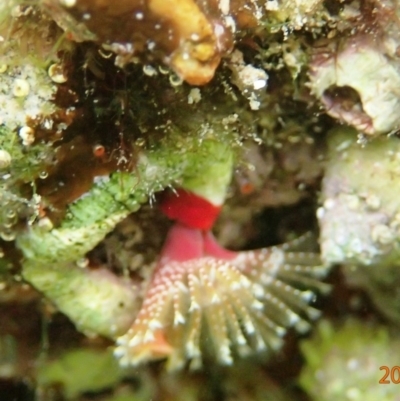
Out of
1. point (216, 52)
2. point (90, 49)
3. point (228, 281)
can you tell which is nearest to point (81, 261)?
point (228, 281)

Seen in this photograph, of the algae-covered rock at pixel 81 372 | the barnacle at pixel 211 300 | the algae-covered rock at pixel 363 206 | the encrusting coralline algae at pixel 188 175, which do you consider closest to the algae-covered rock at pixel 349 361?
the encrusting coralline algae at pixel 188 175

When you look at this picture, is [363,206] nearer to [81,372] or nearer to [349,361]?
[349,361]

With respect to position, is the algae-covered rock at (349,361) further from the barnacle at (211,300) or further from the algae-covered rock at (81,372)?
the algae-covered rock at (81,372)

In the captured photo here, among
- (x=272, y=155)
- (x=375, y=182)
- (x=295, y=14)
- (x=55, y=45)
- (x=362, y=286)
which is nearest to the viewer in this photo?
(x=55, y=45)

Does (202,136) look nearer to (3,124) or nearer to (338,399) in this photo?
(3,124)

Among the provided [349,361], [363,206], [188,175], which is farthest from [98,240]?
A: [349,361]

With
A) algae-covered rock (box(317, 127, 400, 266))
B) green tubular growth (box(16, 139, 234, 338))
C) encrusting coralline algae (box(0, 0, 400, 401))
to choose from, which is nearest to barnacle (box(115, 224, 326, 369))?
encrusting coralline algae (box(0, 0, 400, 401))
